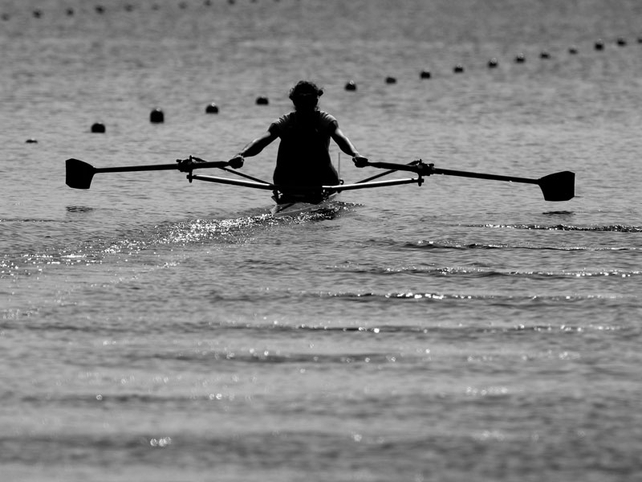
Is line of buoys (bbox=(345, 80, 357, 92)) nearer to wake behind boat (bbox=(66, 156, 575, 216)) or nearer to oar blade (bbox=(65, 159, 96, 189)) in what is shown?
wake behind boat (bbox=(66, 156, 575, 216))

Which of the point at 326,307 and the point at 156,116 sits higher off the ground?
the point at 156,116

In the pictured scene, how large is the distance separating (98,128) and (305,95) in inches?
357

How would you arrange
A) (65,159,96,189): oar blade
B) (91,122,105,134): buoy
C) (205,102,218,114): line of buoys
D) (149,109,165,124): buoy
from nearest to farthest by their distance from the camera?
(65,159,96,189): oar blade, (91,122,105,134): buoy, (149,109,165,124): buoy, (205,102,218,114): line of buoys

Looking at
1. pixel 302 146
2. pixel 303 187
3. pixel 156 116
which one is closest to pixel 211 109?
pixel 156 116

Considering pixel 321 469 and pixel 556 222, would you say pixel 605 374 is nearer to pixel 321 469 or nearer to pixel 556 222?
pixel 321 469

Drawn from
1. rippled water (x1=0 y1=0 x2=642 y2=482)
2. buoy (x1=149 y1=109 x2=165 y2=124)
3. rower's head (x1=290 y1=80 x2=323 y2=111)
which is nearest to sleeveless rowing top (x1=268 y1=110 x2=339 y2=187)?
rower's head (x1=290 y1=80 x2=323 y2=111)

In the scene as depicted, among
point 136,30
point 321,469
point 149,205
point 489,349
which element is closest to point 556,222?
point 149,205

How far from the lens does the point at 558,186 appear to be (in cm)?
1869

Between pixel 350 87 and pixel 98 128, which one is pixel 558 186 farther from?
pixel 350 87

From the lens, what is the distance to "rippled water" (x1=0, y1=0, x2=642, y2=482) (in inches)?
352

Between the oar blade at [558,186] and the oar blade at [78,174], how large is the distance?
563cm

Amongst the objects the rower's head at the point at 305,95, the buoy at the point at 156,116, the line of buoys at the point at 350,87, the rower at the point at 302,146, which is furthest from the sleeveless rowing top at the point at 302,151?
the line of buoys at the point at 350,87

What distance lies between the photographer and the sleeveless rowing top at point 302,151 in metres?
18.3

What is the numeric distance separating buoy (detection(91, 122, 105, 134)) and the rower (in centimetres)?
851
